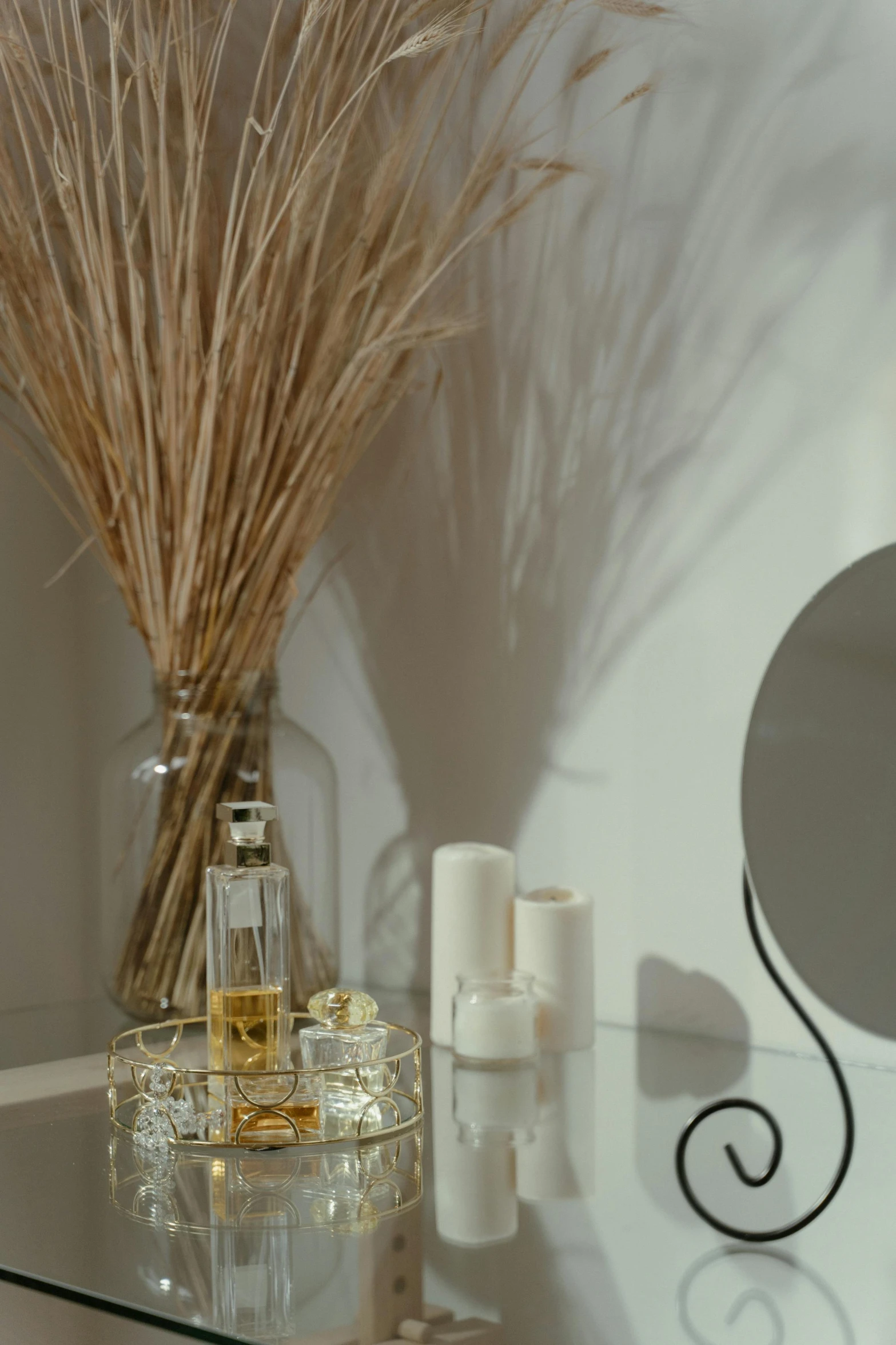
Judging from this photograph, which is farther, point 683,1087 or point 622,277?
point 622,277

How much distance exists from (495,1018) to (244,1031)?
0.66 feet

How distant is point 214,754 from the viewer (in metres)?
1.02

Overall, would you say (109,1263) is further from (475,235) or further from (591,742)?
(475,235)

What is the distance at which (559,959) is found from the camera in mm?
976

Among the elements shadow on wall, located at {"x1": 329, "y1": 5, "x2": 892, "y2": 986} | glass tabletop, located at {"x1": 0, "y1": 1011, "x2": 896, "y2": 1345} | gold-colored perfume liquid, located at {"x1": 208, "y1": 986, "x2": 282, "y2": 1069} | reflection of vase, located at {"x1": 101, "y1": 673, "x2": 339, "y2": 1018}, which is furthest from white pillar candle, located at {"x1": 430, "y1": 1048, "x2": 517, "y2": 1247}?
shadow on wall, located at {"x1": 329, "y1": 5, "x2": 892, "y2": 986}

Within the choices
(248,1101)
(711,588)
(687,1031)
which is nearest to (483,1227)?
(248,1101)

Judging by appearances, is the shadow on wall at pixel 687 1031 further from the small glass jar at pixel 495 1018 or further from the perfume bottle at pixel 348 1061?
the perfume bottle at pixel 348 1061

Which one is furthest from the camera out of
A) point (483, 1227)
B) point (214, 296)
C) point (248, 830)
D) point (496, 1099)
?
point (214, 296)

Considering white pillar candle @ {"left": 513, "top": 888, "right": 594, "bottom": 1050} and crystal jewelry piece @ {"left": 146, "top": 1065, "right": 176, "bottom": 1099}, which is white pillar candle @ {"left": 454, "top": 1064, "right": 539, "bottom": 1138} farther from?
crystal jewelry piece @ {"left": 146, "top": 1065, "right": 176, "bottom": 1099}

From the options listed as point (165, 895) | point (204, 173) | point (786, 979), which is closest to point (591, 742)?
point (786, 979)

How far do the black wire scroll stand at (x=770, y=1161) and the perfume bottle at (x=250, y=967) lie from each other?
0.21 metres

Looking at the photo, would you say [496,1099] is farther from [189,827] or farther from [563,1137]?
[189,827]

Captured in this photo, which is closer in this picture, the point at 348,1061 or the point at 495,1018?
the point at 348,1061

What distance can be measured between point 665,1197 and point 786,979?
290 mm
